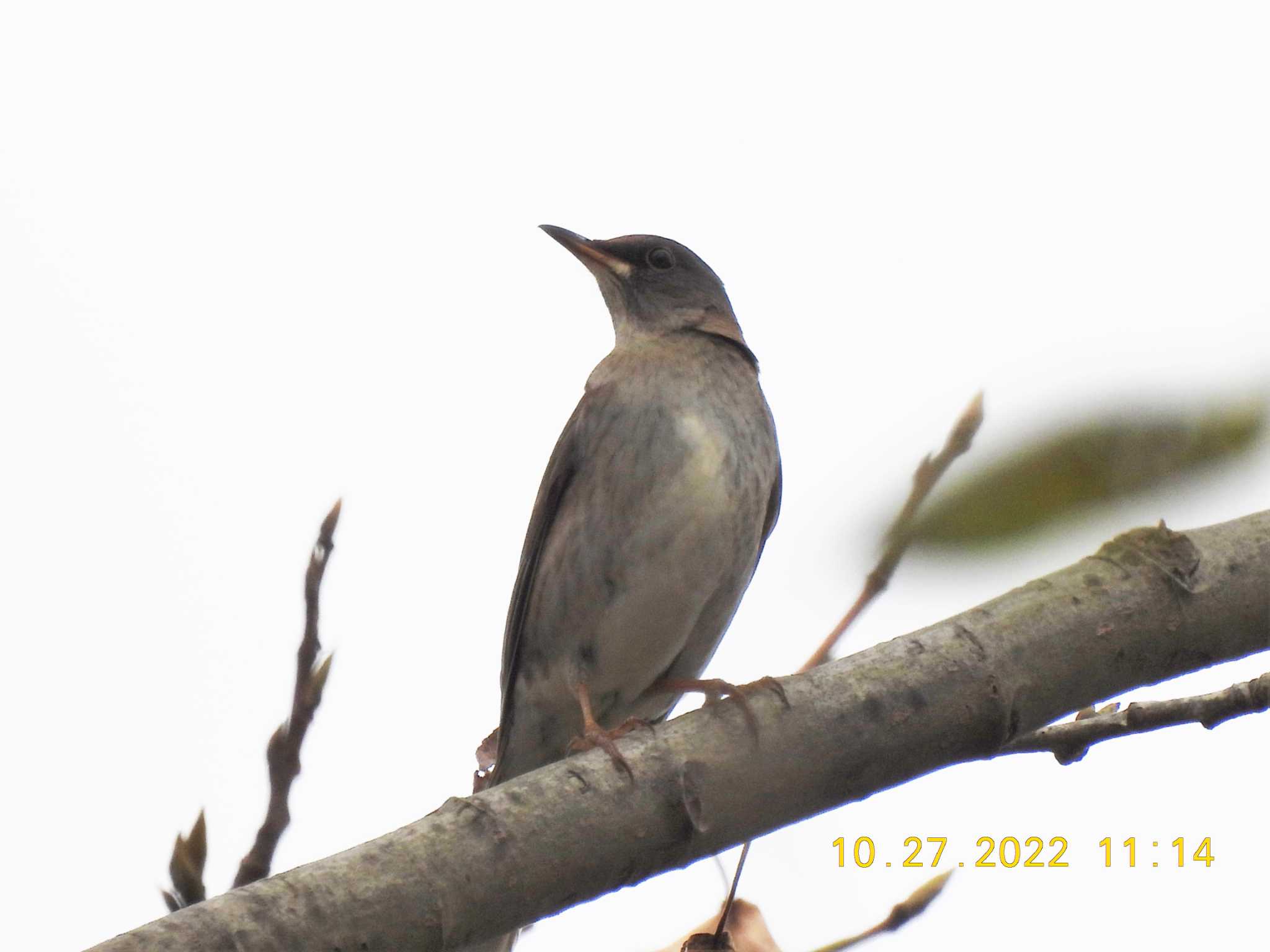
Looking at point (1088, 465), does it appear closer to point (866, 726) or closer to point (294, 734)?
point (866, 726)

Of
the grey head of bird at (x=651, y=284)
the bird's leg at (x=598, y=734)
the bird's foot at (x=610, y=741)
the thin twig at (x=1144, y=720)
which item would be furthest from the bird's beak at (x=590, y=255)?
the thin twig at (x=1144, y=720)

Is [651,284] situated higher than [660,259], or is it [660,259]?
[660,259]

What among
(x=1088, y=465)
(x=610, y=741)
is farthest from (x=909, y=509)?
(x=610, y=741)

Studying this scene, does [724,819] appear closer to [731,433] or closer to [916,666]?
[916,666]

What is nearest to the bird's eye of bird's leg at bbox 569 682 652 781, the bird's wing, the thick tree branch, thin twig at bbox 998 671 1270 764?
the bird's wing

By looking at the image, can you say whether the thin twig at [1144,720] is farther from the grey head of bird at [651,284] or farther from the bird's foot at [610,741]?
the grey head of bird at [651,284]

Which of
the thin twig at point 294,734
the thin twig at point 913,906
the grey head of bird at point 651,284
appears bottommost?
the thin twig at point 913,906
